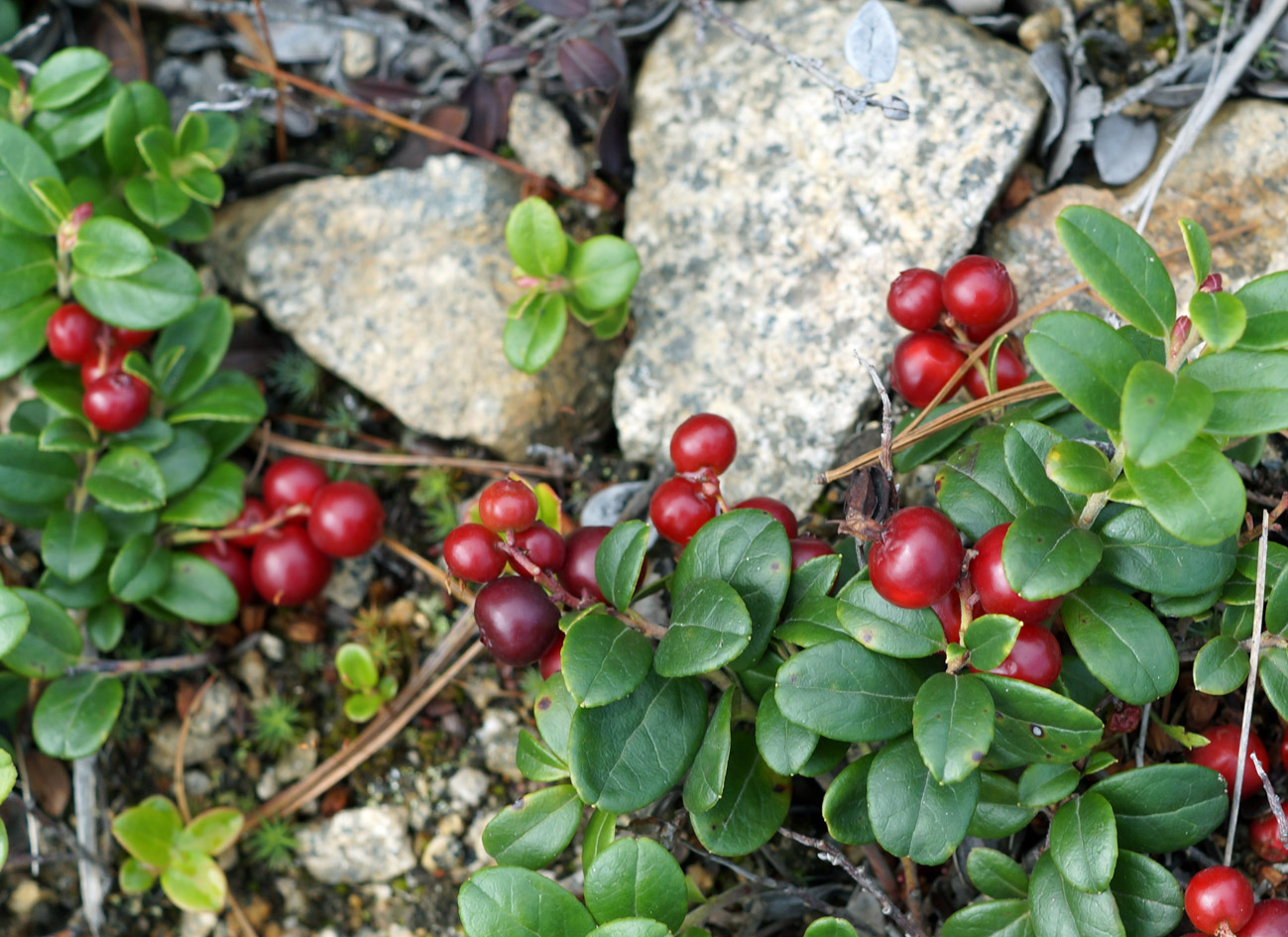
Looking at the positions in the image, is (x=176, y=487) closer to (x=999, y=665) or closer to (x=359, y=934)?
(x=359, y=934)

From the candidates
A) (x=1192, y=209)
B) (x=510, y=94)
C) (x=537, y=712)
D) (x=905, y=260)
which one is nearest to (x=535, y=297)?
(x=510, y=94)

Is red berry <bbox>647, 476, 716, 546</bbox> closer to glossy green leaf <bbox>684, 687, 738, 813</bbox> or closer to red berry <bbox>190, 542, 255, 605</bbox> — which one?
glossy green leaf <bbox>684, 687, 738, 813</bbox>

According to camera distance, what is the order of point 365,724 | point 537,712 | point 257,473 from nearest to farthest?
point 537,712 → point 365,724 → point 257,473

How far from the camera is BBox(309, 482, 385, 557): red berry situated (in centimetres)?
340

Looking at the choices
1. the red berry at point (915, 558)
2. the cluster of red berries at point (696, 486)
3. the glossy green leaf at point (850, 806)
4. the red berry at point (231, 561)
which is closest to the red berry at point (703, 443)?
the cluster of red berries at point (696, 486)

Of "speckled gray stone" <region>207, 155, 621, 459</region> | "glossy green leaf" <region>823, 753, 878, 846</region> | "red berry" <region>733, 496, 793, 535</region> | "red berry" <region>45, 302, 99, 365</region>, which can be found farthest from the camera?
"speckled gray stone" <region>207, 155, 621, 459</region>

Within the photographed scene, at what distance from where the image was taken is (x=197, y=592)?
135 inches

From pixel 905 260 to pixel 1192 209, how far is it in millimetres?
937

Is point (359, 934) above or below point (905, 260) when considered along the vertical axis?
below

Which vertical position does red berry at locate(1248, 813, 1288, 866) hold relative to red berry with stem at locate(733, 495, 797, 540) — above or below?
below

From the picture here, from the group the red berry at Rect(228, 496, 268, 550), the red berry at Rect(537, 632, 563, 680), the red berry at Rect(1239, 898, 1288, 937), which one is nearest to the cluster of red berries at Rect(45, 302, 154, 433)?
the red berry at Rect(228, 496, 268, 550)

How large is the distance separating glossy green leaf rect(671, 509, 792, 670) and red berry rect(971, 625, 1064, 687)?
515 mm

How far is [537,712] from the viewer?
8.14 ft

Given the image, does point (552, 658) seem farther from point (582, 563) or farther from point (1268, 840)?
point (1268, 840)
